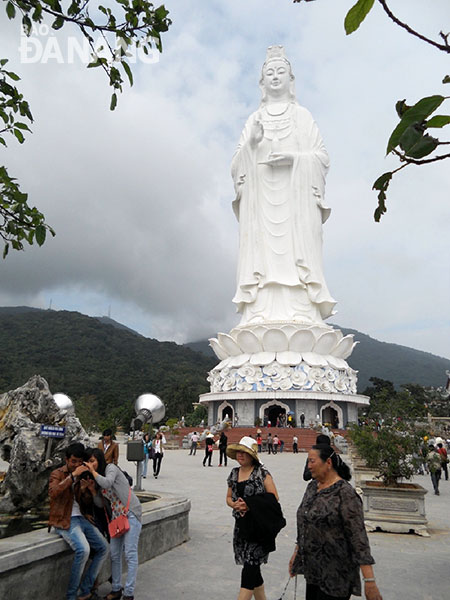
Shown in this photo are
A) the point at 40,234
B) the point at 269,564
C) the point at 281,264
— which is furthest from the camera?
the point at 281,264

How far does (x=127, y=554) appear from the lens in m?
3.62

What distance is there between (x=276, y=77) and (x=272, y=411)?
58.8 ft

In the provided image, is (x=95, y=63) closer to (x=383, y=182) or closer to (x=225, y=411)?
(x=383, y=182)

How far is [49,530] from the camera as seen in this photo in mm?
3625

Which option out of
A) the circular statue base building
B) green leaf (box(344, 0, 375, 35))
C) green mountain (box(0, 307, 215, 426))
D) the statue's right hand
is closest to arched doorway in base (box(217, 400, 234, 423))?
the circular statue base building

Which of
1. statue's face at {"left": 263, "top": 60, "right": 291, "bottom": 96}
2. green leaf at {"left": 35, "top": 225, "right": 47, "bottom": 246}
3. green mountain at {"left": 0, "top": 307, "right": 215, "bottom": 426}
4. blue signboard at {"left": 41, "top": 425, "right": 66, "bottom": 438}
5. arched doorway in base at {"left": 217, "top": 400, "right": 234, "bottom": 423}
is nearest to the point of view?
green leaf at {"left": 35, "top": 225, "right": 47, "bottom": 246}

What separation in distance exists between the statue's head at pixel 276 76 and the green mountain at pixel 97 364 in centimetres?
1960

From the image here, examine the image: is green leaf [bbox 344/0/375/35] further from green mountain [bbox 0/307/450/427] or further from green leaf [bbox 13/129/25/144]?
green mountain [bbox 0/307/450/427]

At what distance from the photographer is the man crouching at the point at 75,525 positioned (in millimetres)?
3446

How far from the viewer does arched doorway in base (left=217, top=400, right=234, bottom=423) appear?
25719mm

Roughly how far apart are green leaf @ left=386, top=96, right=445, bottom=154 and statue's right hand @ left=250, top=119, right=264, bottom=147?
25.5 m

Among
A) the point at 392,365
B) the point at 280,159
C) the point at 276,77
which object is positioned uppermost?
the point at 392,365

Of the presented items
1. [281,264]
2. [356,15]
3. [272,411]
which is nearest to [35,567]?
[356,15]

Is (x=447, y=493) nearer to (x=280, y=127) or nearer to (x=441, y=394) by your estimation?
(x=280, y=127)
